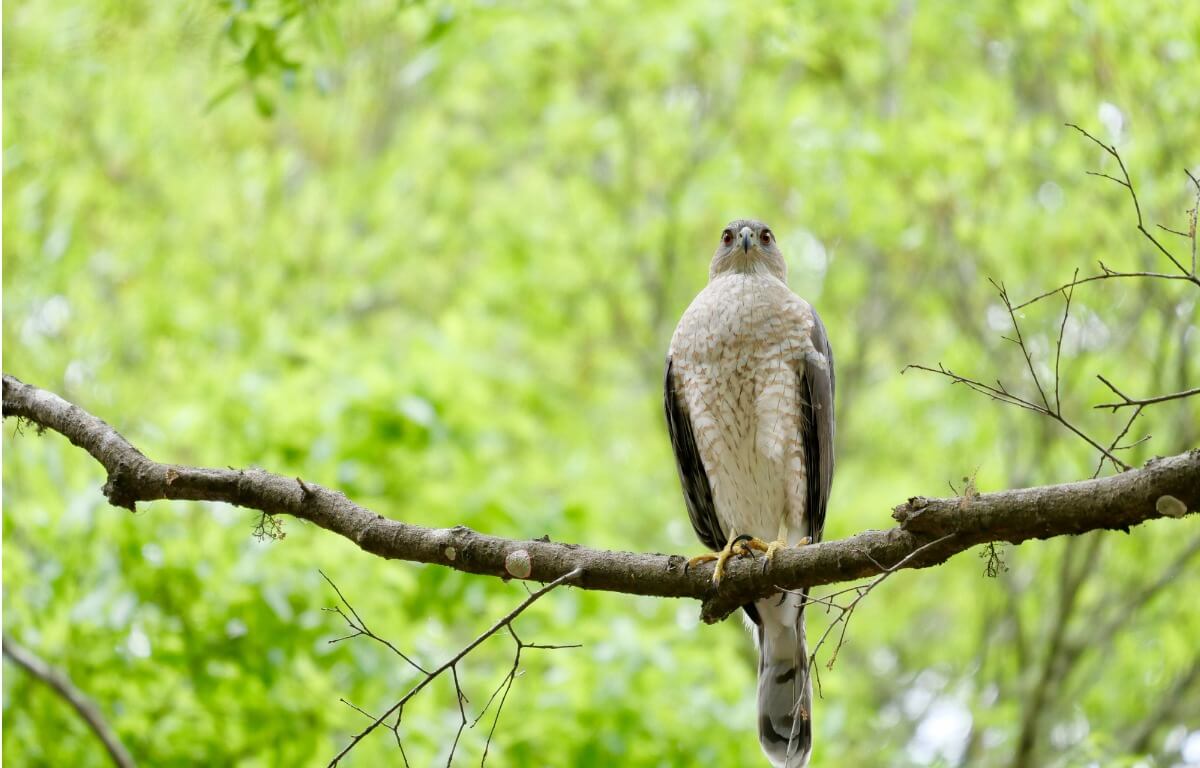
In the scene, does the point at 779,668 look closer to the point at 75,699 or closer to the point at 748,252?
the point at 748,252

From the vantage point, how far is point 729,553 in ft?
10.6

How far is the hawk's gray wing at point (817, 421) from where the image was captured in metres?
4.31

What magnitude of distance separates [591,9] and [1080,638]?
5603 mm

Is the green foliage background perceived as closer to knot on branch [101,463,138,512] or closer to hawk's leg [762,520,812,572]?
hawk's leg [762,520,812,572]

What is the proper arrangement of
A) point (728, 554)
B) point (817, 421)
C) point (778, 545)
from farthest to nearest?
1. point (817, 421)
2. point (778, 545)
3. point (728, 554)

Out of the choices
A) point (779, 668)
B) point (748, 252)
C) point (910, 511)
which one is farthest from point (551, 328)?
point (910, 511)

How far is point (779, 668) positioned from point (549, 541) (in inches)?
85.5

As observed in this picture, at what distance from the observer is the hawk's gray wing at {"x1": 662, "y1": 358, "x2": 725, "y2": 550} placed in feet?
15.1

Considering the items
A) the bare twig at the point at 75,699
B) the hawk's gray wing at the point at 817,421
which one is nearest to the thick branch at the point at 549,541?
the bare twig at the point at 75,699

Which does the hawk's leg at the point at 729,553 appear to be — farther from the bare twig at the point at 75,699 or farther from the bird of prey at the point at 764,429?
the bare twig at the point at 75,699

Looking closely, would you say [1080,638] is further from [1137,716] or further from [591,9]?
[591,9]

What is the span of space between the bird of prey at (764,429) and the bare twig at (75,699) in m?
2.38

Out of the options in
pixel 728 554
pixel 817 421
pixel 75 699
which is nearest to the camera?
pixel 728 554

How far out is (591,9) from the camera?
843 cm
